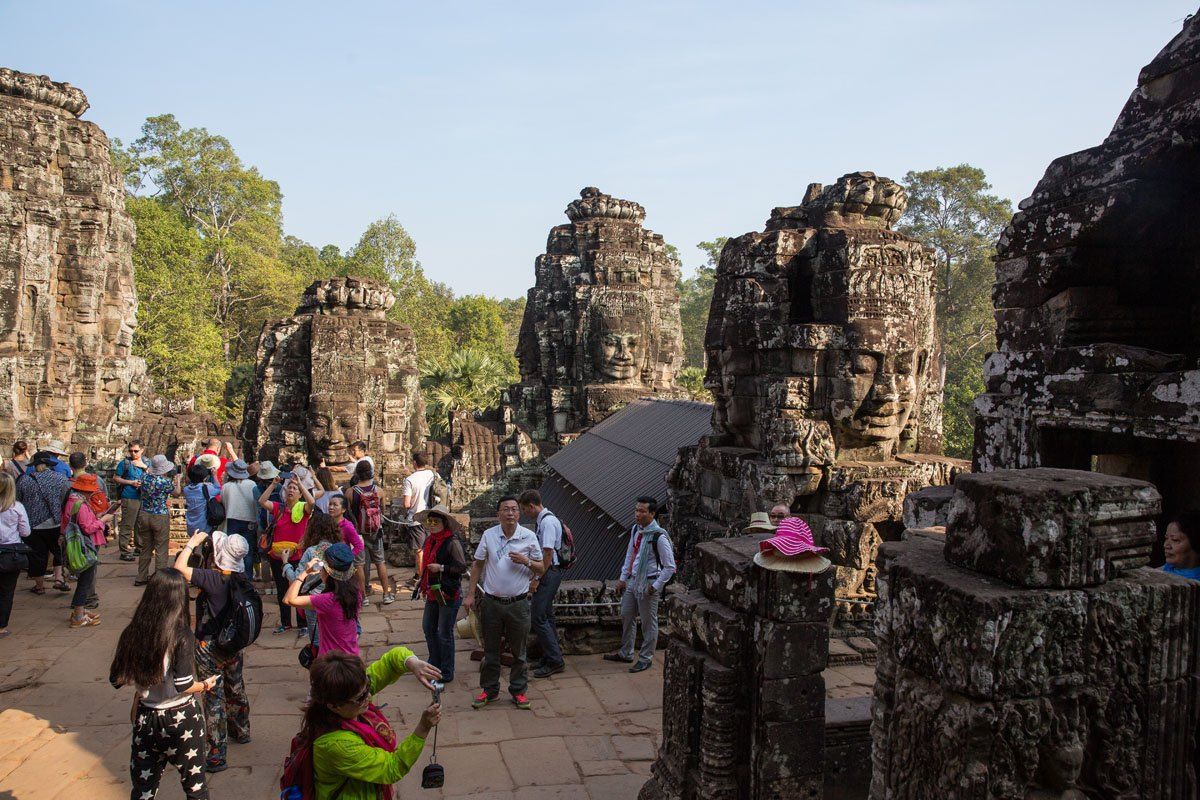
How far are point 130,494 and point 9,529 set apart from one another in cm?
326

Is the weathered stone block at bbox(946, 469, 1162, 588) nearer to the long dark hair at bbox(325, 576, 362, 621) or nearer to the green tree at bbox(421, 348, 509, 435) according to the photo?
the long dark hair at bbox(325, 576, 362, 621)

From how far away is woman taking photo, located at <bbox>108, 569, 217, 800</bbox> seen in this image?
12.3ft

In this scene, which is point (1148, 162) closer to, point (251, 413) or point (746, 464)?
point (746, 464)

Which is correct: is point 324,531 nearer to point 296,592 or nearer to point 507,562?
point 296,592

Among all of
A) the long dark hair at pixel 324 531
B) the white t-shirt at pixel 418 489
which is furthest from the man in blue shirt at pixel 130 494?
the long dark hair at pixel 324 531

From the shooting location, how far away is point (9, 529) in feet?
21.9

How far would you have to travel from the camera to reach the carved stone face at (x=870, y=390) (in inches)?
286

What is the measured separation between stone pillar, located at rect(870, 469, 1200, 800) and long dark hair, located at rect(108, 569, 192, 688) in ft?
10.6

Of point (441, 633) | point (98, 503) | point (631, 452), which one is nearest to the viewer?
point (441, 633)

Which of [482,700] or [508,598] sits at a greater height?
[508,598]

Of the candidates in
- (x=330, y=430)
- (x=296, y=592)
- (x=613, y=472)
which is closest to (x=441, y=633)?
(x=296, y=592)

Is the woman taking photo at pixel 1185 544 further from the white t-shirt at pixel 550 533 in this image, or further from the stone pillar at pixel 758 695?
the white t-shirt at pixel 550 533

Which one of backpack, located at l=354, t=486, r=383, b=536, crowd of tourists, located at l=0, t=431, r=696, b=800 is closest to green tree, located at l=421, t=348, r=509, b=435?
crowd of tourists, located at l=0, t=431, r=696, b=800

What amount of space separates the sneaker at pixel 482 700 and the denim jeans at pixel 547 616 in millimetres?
632
